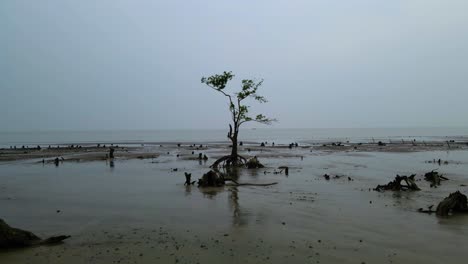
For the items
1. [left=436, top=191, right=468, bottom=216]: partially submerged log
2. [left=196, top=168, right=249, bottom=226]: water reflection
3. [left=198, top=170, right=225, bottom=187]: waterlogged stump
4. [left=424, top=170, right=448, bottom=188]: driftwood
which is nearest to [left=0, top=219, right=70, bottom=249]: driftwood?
[left=196, top=168, right=249, bottom=226]: water reflection

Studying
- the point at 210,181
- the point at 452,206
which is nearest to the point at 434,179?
the point at 452,206

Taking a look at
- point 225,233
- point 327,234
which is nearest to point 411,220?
point 327,234

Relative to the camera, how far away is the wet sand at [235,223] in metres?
8.53

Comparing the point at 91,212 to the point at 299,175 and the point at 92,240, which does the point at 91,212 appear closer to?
the point at 92,240

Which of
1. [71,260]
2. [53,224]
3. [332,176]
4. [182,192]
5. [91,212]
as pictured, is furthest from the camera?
[332,176]

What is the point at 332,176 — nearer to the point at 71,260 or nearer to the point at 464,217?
the point at 464,217

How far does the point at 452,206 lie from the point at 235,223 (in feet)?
25.2

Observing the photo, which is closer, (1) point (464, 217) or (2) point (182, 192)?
(1) point (464, 217)

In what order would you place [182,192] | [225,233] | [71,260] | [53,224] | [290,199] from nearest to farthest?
[71,260]
[225,233]
[53,224]
[290,199]
[182,192]

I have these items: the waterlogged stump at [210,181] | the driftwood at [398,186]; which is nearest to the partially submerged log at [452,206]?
the driftwood at [398,186]

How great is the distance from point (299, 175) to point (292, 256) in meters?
16.6

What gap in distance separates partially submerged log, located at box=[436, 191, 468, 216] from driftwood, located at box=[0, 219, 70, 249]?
39.9ft

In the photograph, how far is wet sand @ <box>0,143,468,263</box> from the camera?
28.0 feet

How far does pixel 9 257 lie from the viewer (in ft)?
27.6
